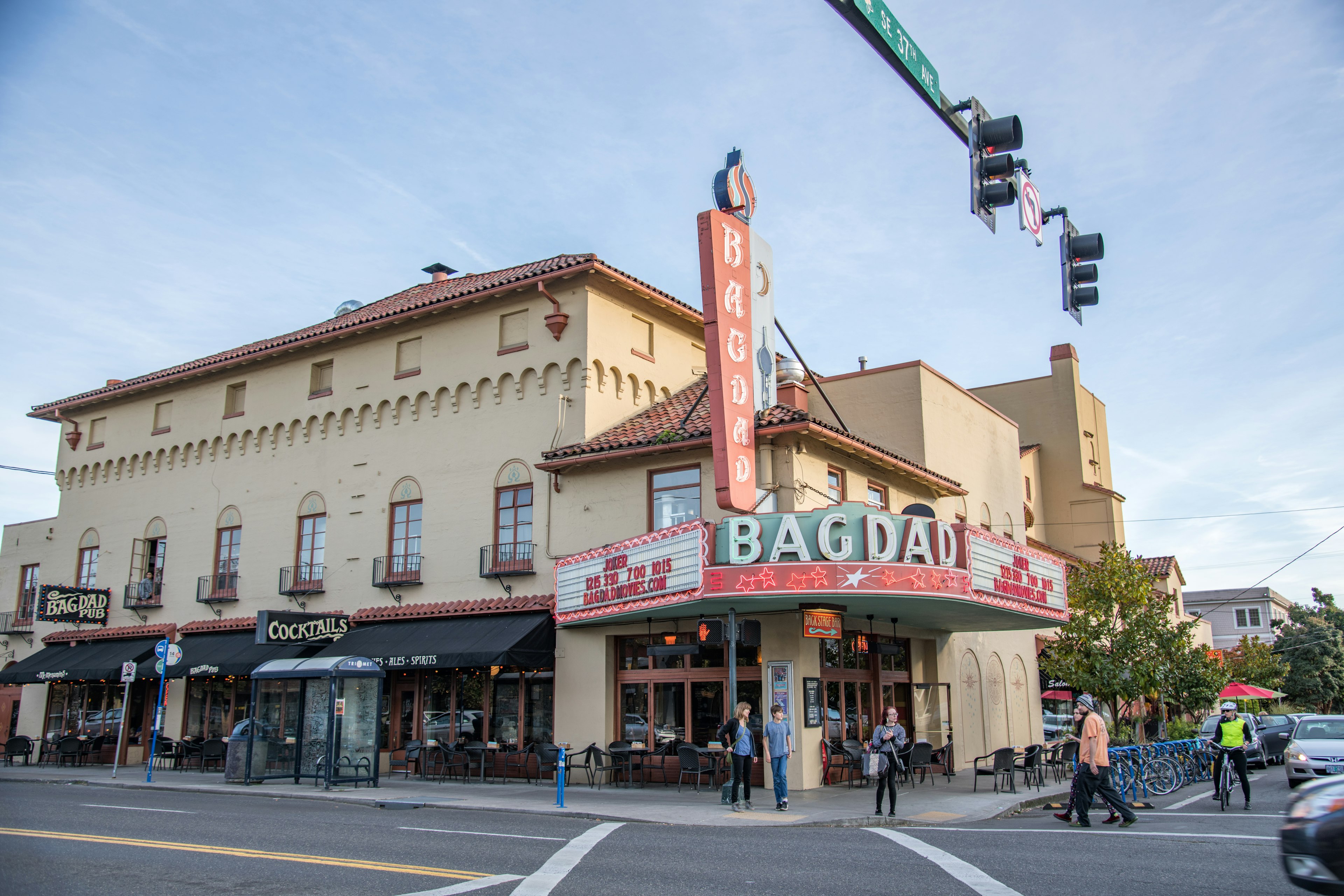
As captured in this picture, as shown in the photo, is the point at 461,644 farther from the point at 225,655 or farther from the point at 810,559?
the point at 810,559

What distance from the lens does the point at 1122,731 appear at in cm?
2602

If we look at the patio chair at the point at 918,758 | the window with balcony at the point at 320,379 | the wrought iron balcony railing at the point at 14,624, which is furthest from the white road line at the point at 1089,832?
the wrought iron balcony railing at the point at 14,624

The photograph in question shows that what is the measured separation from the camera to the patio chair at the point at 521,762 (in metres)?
21.4

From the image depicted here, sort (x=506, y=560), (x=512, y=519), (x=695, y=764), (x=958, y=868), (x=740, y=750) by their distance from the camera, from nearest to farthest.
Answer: (x=958, y=868)
(x=740, y=750)
(x=695, y=764)
(x=506, y=560)
(x=512, y=519)

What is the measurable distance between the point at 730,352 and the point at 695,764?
7.55m

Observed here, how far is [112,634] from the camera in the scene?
29.1 meters

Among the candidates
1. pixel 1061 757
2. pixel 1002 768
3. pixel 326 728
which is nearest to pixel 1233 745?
pixel 1002 768

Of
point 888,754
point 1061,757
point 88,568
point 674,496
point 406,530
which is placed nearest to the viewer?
point 888,754

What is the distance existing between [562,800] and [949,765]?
9.39 metres

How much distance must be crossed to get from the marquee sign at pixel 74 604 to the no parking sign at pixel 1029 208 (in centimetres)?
2881

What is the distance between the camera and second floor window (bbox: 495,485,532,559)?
2258 centimetres

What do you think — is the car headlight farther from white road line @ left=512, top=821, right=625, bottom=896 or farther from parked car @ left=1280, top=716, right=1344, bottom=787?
parked car @ left=1280, top=716, right=1344, bottom=787

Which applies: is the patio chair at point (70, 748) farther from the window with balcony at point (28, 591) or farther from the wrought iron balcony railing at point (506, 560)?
the wrought iron balcony railing at point (506, 560)

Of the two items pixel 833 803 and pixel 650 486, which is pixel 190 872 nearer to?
pixel 833 803
